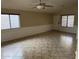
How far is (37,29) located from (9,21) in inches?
146

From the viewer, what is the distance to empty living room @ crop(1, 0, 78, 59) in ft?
17.9

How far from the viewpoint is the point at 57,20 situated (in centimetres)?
1355

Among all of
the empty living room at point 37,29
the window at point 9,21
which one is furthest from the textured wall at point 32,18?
the window at point 9,21

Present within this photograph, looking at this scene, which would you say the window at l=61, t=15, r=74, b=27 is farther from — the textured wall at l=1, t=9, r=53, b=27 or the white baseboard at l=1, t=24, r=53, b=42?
the white baseboard at l=1, t=24, r=53, b=42

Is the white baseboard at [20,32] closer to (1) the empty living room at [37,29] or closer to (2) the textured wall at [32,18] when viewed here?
(1) the empty living room at [37,29]

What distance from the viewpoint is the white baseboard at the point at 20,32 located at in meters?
7.71

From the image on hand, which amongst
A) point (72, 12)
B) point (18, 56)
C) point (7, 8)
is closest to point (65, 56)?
point (18, 56)

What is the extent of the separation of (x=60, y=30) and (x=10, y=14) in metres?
6.24

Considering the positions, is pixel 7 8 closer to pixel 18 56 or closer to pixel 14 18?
pixel 14 18

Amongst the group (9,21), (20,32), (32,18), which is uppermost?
(32,18)

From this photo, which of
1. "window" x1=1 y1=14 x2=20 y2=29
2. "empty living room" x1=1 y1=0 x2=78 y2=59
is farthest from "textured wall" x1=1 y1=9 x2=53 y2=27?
"window" x1=1 y1=14 x2=20 y2=29

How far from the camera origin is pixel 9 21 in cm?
830

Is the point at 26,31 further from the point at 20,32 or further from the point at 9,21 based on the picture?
the point at 9,21

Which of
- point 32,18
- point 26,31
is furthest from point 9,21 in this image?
point 32,18
